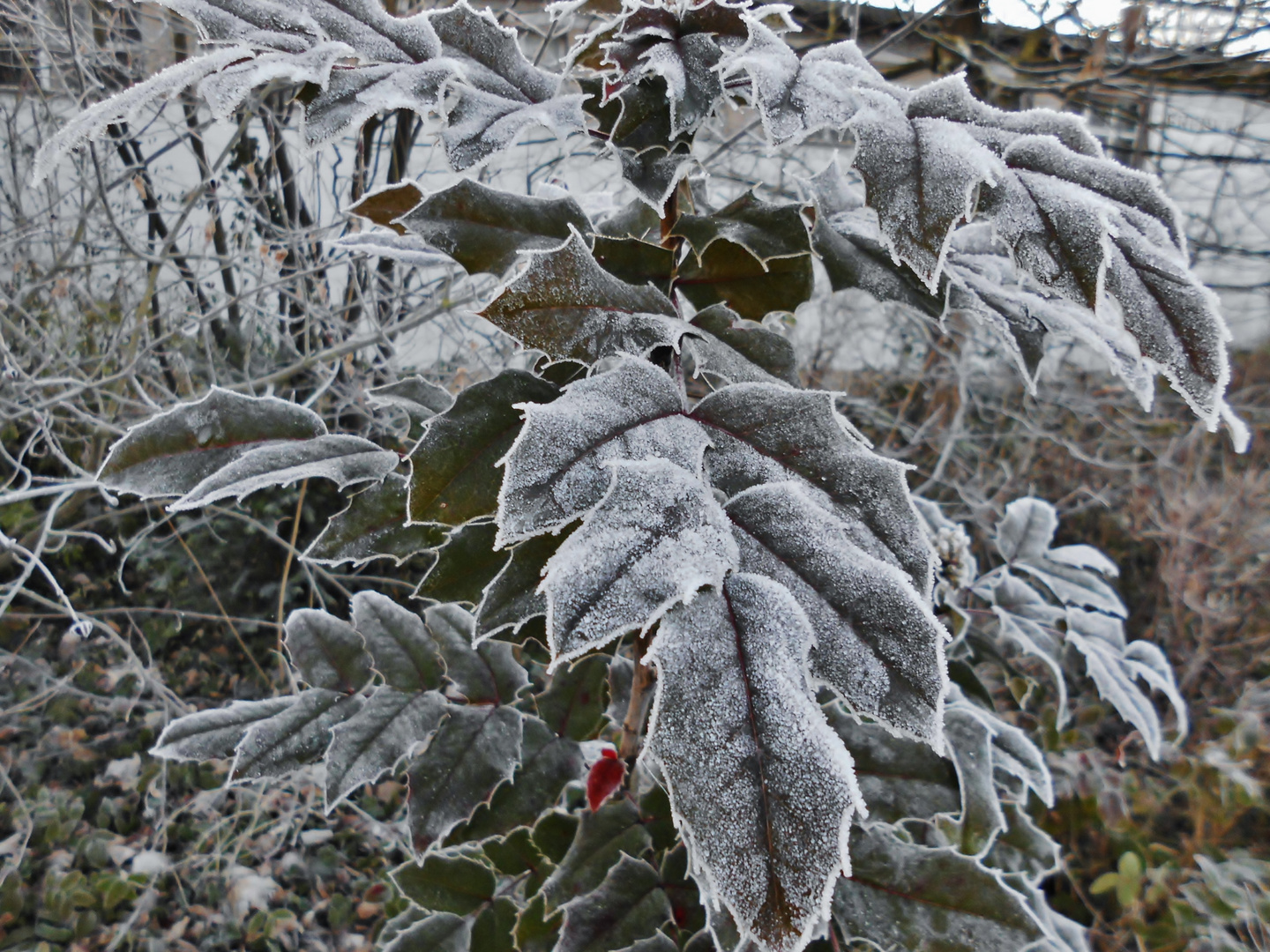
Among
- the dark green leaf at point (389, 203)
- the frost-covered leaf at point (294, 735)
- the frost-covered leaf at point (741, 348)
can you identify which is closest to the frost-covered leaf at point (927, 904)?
the frost-covered leaf at point (741, 348)

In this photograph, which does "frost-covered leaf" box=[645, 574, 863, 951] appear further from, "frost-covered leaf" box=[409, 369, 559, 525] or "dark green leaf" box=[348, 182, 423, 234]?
"dark green leaf" box=[348, 182, 423, 234]

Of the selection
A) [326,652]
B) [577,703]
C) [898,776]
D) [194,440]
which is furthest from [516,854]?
[194,440]

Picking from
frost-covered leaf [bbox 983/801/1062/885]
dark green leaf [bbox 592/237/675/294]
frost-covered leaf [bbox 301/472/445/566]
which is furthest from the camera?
frost-covered leaf [bbox 983/801/1062/885]

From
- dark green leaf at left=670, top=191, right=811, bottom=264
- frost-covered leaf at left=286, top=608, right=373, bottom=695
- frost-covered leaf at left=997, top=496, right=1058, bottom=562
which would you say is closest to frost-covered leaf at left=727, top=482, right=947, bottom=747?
dark green leaf at left=670, top=191, right=811, bottom=264

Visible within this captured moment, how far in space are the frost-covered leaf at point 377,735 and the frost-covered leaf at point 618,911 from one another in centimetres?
20

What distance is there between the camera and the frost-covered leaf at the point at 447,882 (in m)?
0.80

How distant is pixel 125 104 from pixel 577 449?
0.29m

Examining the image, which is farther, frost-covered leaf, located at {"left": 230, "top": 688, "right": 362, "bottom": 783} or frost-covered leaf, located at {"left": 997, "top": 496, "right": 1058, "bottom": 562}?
frost-covered leaf, located at {"left": 997, "top": 496, "right": 1058, "bottom": 562}

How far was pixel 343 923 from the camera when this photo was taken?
7.01ft

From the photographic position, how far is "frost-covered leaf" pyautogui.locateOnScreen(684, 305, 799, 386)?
1.52 feet

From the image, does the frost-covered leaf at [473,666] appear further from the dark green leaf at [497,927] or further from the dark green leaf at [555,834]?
the dark green leaf at [497,927]

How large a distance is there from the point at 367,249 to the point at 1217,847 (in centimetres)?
239

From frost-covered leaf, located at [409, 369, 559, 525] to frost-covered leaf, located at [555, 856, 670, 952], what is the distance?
15.4 inches

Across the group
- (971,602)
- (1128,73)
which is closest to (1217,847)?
(971,602)
